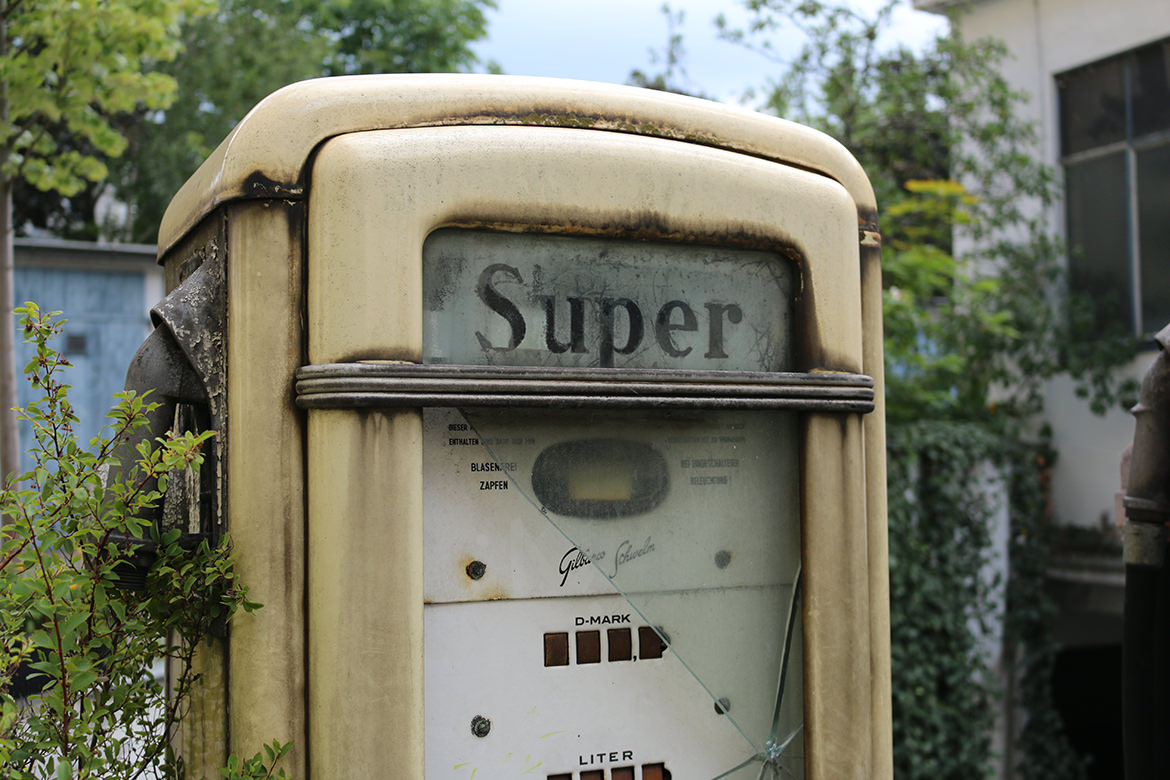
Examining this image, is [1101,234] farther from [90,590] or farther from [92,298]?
[92,298]

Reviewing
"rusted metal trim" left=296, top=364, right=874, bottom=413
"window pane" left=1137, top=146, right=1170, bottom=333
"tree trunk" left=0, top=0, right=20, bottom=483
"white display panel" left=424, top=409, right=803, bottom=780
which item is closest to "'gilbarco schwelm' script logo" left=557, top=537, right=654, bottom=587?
"white display panel" left=424, top=409, right=803, bottom=780

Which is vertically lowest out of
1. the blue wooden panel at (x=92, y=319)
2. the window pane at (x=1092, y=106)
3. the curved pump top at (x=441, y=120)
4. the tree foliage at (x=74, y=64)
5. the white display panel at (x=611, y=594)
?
the white display panel at (x=611, y=594)

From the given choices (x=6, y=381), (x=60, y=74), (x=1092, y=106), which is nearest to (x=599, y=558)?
(x=6, y=381)

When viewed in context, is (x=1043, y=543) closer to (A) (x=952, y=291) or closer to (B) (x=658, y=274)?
(A) (x=952, y=291)

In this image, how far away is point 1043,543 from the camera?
7.20 metres

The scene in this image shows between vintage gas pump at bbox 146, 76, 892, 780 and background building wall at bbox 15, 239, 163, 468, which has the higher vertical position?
background building wall at bbox 15, 239, 163, 468

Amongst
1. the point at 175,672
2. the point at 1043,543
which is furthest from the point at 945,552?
the point at 175,672

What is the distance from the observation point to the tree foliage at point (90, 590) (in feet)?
4.90

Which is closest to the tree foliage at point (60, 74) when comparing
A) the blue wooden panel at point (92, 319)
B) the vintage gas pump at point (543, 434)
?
the vintage gas pump at point (543, 434)

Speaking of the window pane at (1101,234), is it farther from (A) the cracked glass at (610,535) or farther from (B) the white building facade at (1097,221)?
(A) the cracked glass at (610,535)

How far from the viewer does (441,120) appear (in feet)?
5.57

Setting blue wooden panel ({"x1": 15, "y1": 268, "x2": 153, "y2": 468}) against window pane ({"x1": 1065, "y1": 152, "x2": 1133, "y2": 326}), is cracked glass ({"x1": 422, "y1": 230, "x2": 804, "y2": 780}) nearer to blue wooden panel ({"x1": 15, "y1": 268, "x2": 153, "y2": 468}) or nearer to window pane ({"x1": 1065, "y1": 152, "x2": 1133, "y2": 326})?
window pane ({"x1": 1065, "y1": 152, "x2": 1133, "y2": 326})

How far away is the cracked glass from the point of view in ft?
5.59

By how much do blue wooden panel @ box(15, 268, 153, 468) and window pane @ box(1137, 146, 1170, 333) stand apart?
888 cm
